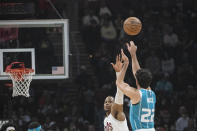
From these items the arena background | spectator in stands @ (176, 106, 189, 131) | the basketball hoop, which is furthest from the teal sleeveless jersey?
spectator in stands @ (176, 106, 189, 131)

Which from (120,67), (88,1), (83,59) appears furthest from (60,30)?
(88,1)

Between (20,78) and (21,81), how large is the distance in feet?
0.30

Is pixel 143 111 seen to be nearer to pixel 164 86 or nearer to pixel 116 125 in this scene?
pixel 116 125

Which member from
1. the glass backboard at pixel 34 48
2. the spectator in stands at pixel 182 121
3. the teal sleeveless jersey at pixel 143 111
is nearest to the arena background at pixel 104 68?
the spectator in stands at pixel 182 121

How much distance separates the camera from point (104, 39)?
13.6 metres

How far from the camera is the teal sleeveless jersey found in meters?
5.20

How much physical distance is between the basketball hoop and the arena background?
8.70 feet

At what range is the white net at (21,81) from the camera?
8.31 meters

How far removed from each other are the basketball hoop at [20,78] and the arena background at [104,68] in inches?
104

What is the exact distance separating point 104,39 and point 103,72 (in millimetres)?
1172

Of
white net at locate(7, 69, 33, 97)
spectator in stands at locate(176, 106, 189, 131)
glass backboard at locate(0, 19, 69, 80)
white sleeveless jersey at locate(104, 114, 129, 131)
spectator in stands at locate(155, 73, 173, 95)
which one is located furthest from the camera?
spectator in stands at locate(155, 73, 173, 95)

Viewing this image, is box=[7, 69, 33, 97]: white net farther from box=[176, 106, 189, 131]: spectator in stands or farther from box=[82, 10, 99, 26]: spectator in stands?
box=[82, 10, 99, 26]: spectator in stands

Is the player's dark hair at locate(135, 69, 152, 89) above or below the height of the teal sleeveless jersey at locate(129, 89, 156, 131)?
above

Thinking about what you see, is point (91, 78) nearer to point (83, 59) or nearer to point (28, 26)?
point (83, 59)
